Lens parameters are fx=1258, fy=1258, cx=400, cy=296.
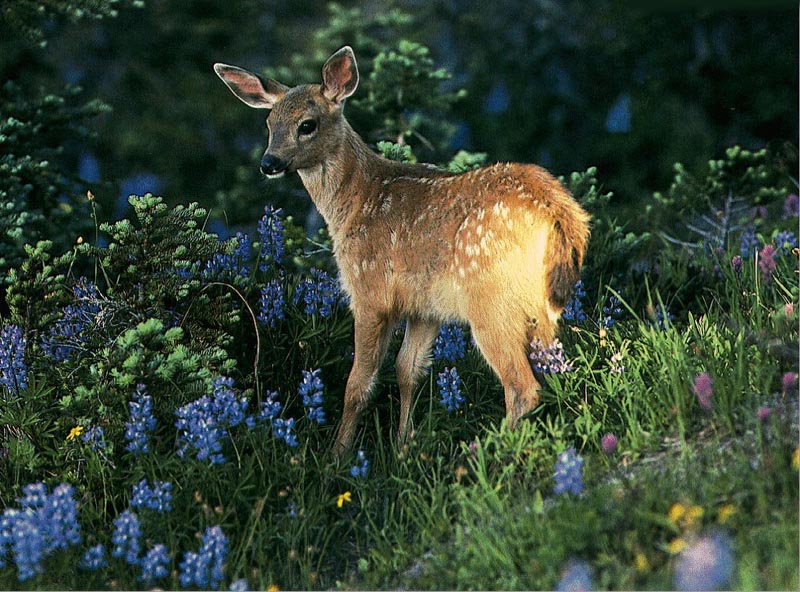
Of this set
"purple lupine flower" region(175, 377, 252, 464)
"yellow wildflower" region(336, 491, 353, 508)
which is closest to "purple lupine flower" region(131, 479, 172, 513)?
"purple lupine flower" region(175, 377, 252, 464)

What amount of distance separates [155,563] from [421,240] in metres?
1.96

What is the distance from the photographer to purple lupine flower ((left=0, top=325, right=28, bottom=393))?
5.84m

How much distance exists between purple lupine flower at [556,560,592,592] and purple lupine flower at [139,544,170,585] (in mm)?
1515

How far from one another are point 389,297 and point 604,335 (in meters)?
1.02

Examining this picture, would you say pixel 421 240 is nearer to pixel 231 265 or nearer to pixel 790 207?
pixel 231 265

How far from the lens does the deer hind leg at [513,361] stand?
5.48 metres

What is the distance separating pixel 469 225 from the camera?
18.5ft

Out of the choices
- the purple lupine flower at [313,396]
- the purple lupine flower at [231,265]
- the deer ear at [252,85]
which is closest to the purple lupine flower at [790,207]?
the deer ear at [252,85]

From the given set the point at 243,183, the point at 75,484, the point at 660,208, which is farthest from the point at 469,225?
the point at 243,183

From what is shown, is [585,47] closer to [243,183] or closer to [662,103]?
[662,103]

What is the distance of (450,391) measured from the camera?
586 cm

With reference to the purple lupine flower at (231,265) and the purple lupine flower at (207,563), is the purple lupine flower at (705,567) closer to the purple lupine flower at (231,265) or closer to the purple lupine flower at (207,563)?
the purple lupine flower at (207,563)

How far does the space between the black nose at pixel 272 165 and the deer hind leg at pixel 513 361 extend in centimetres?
136

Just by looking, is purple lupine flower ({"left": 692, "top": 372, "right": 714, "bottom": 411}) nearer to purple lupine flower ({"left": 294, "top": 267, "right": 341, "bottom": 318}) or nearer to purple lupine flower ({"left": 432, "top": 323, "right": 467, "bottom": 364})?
purple lupine flower ({"left": 432, "top": 323, "right": 467, "bottom": 364})
